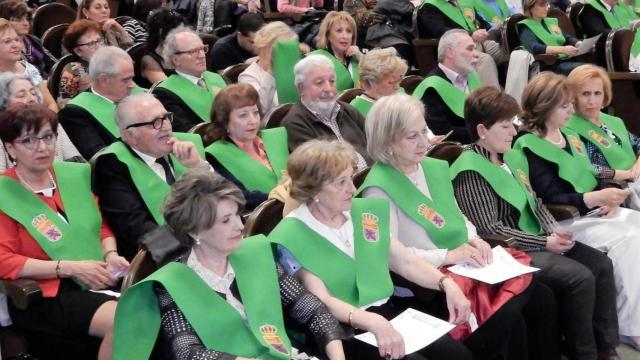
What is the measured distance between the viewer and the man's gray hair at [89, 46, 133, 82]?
3.76 meters

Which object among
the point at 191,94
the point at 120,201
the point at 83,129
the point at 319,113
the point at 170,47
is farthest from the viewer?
the point at 170,47

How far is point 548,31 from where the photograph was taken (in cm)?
618

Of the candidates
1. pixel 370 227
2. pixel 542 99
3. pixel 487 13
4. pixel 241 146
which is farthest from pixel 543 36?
pixel 370 227

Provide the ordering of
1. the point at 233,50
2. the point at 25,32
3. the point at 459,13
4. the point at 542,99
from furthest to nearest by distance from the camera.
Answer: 1. the point at 459,13
2. the point at 233,50
3. the point at 25,32
4. the point at 542,99

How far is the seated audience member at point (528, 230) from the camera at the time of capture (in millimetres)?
3029

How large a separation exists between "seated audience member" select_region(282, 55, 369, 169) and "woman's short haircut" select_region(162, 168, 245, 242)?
147 centimetres

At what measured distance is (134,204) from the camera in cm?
290

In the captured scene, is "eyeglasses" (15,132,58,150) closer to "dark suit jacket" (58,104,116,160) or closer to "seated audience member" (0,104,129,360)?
"seated audience member" (0,104,129,360)

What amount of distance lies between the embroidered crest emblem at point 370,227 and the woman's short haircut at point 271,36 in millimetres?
2186

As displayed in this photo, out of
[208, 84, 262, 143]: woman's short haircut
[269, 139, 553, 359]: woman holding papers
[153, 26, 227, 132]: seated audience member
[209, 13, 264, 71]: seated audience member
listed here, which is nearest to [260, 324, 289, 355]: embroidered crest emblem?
[269, 139, 553, 359]: woman holding papers

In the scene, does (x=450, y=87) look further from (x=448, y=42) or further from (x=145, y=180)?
(x=145, y=180)

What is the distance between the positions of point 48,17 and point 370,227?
3994 mm

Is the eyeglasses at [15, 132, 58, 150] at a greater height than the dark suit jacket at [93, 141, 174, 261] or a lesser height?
greater

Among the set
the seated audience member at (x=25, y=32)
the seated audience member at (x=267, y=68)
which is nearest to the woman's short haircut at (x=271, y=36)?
the seated audience member at (x=267, y=68)
